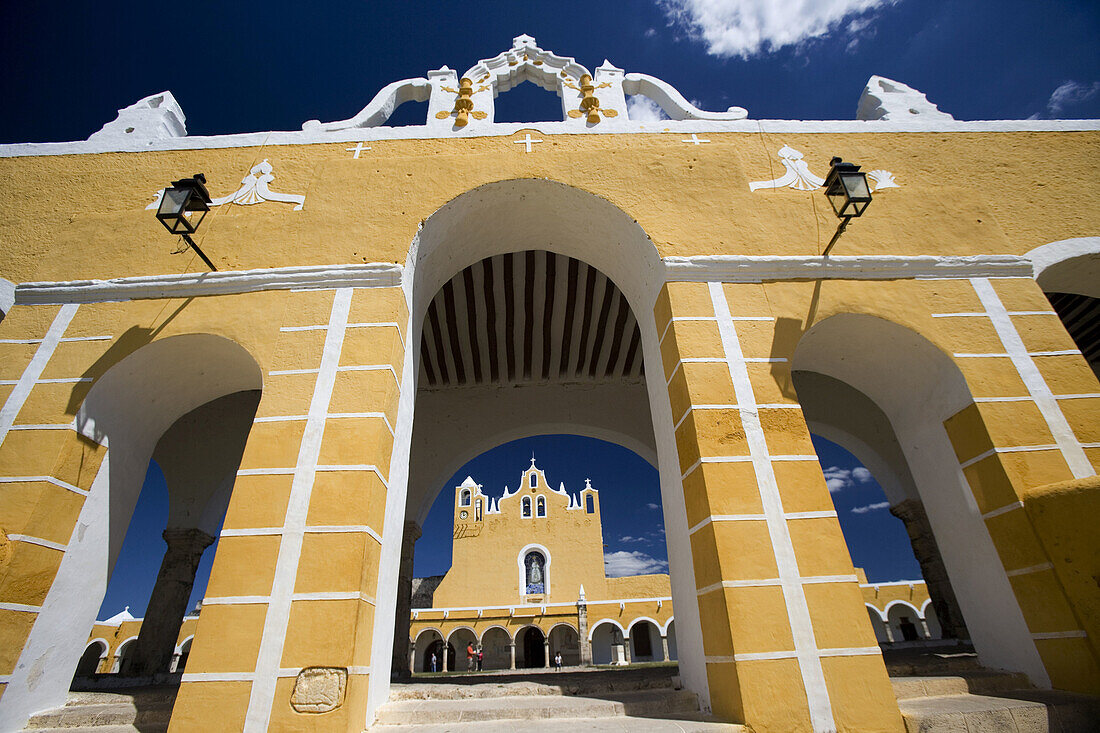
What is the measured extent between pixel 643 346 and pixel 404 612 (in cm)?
452

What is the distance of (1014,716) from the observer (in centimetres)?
244

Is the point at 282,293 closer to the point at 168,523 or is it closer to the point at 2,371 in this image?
the point at 2,371

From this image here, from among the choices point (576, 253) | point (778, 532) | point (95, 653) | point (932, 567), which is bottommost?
point (95, 653)

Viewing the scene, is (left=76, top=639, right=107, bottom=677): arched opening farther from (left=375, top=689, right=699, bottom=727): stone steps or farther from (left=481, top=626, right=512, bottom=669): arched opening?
(left=375, top=689, right=699, bottom=727): stone steps

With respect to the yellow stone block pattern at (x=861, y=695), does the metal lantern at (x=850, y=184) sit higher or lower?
higher

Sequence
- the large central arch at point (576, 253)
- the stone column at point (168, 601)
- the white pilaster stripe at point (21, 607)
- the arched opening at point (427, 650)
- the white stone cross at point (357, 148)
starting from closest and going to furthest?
1. the white pilaster stripe at point (21, 607)
2. the large central arch at point (576, 253)
3. the white stone cross at point (357, 148)
4. the stone column at point (168, 601)
5. the arched opening at point (427, 650)

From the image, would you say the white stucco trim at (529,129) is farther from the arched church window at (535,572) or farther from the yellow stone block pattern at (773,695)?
the arched church window at (535,572)

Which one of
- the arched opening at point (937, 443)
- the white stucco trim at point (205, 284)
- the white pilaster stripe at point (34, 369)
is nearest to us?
the arched opening at point (937, 443)

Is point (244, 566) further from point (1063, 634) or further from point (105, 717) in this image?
point (1063, 634)

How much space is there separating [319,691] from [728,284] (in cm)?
340

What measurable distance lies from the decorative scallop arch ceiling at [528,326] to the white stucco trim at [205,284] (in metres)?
2.02

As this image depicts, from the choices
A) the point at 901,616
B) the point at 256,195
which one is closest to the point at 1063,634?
the point at 256,195

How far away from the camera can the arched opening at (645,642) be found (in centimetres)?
2103

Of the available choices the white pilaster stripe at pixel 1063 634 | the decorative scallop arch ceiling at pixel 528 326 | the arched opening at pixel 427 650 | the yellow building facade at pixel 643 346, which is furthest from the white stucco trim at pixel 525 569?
the white pilaster stripe at pixel 1063 634
